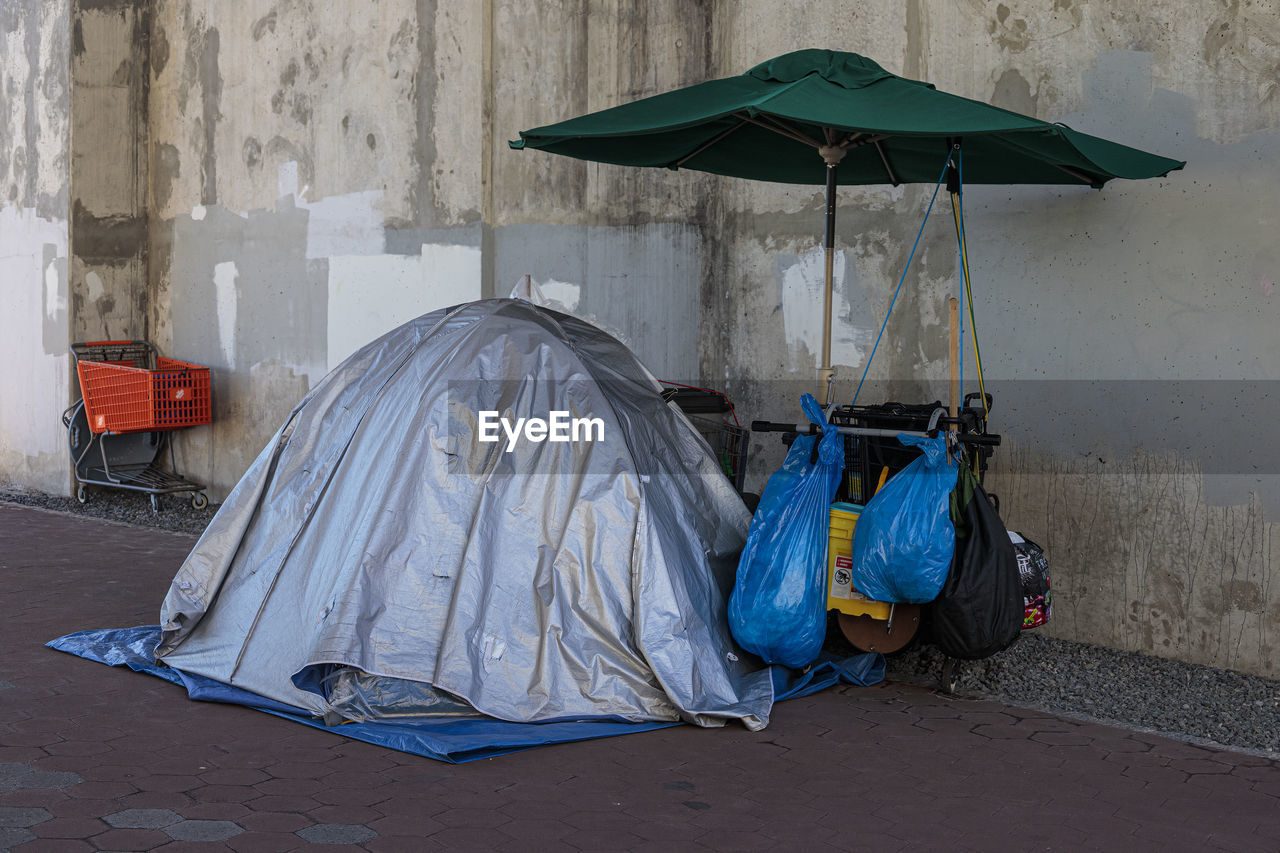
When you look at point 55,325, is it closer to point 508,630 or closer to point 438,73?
point 438,73

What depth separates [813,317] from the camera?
6.73 m

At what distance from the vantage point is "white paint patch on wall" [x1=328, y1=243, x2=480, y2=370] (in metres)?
8.22

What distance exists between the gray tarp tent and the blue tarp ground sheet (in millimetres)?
65

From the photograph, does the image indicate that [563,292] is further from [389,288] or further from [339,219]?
[339,219]

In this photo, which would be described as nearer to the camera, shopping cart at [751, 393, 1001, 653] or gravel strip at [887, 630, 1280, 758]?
gravel strip at [887, 630, 1280, 758]

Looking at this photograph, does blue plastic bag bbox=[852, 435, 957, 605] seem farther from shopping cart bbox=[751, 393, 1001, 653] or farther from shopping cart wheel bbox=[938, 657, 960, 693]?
shopping cart wheel bbox=[938, 657, 960, 693]

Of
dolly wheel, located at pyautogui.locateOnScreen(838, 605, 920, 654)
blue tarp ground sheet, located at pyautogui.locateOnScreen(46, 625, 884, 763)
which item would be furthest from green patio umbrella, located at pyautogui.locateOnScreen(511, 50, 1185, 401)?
blue tarp ground sheet, located at pyautogui.locateOnScreen(46, 625, 884, 763)

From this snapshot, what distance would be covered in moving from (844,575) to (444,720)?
1775mm

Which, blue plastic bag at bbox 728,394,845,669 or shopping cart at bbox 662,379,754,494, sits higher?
shopping cart at bbox 662,379,754,494

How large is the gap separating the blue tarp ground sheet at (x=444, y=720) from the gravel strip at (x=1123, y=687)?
0.34m

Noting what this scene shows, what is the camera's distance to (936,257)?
628 cm

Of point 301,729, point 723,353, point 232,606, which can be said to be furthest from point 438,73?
point 301,729

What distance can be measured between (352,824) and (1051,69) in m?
4.76

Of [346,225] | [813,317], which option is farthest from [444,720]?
[346,225]
